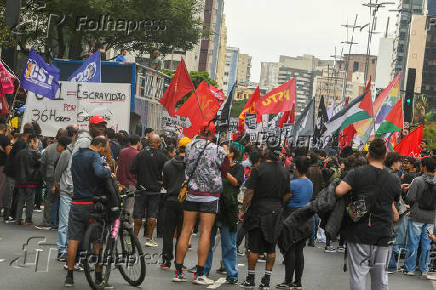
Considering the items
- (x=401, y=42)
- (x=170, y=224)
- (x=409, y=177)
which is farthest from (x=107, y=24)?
(x=401, y=42)

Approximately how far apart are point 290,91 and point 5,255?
13566 millimetres

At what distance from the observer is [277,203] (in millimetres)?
10414

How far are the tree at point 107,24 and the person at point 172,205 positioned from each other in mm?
20560

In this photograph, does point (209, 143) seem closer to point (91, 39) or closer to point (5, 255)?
point (5, 255)

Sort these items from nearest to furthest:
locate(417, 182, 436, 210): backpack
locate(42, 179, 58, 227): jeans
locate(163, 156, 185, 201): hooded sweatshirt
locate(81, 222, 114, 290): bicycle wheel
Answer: locate(81, 222, 114, 290): bicycle wheel
locate(163, 156, 185, 201): hooded sweatshirt
locate(417, 182, 436, 210): backpack
locate(42, 179, 58, 227): jeans

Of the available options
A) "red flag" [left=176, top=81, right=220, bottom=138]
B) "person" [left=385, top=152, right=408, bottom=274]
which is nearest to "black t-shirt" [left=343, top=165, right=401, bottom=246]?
"person" [left=385, top=152, right=408, bottom=274]

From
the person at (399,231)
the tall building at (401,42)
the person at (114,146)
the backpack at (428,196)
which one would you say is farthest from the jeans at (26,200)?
the tall building at (401,42)

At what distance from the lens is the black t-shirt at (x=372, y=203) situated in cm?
773

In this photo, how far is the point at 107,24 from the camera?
1341 inches

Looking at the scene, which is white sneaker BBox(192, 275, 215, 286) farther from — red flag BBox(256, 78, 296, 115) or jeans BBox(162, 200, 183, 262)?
red flag BBox(256, 78, 296, 115)

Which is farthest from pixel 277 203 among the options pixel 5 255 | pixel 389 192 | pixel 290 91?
pixel 290 91

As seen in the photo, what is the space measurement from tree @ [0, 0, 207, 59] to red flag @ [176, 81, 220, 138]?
441 inches

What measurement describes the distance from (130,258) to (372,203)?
309cm

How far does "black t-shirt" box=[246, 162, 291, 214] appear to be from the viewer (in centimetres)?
1031
